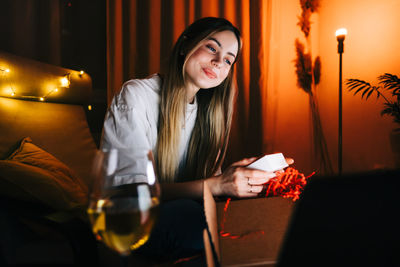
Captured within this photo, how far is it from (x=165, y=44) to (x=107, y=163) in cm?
226

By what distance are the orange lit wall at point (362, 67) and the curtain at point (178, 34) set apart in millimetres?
589

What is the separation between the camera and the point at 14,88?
1.07m

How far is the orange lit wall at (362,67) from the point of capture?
191cm

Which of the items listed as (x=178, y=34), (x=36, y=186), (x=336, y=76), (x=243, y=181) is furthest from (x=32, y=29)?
(x=336, y=76)

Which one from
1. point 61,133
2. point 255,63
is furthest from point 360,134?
point 61,133

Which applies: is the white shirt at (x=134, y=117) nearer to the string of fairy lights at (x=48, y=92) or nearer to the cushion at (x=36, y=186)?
the cushion at (x=36, y=186)

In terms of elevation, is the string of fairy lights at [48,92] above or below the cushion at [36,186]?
above

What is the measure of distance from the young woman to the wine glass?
0.41 metres

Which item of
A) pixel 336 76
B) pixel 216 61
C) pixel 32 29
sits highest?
pixel 32 29

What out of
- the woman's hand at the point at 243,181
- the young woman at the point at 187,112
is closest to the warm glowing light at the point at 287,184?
the woman's hand at the point at 243,181

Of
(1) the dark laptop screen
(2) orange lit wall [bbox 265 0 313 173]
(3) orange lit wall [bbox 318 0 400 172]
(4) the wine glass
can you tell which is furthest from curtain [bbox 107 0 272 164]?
(1) the dark laptop screen

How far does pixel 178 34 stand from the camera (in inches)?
95.3

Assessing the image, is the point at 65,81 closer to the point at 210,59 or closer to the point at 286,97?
the point at 210,59

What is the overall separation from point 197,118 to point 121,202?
1041mm
